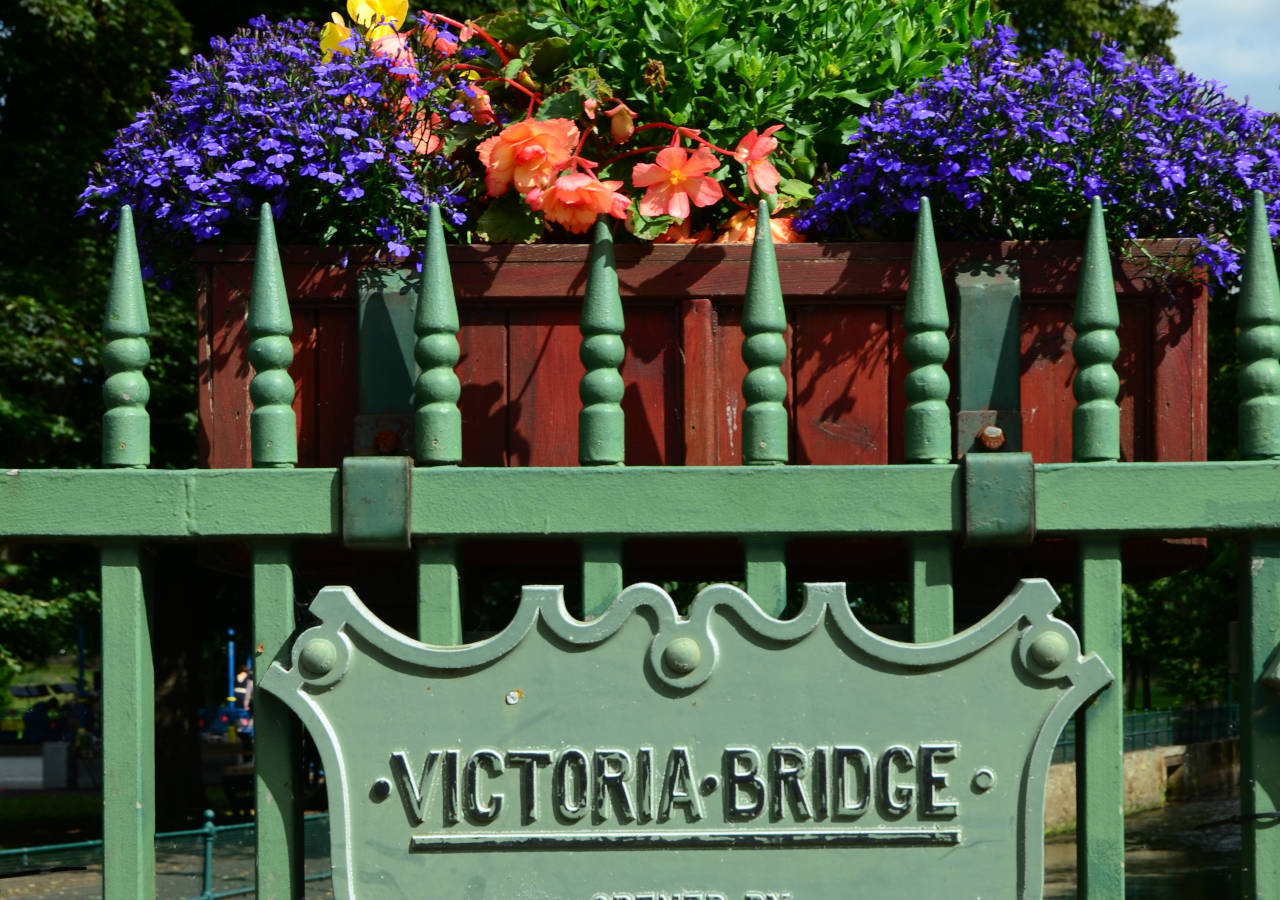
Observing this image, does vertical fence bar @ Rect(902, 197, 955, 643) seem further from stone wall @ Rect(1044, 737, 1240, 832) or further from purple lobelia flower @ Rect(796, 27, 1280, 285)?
stone wall @ Rect(1044, 737, 1240, 832)

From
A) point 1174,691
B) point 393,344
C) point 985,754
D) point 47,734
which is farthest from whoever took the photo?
point 47,734

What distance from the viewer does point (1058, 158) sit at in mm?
2717

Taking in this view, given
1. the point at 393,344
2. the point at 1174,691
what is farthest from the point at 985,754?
the point at 1174,691

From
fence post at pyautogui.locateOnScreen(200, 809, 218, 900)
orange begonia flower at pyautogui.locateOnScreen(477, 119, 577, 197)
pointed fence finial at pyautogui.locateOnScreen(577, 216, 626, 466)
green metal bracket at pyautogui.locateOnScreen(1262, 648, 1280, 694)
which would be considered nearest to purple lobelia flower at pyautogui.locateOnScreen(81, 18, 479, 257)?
orange begonia flower at pyautogui.locateOnScreen(477, 119, 577, 197)

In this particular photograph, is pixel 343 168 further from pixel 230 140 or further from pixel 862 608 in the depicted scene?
pixel 862 608

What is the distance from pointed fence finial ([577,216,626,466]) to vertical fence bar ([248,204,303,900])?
522mm

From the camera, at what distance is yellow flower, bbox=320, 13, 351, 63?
2.89 metres

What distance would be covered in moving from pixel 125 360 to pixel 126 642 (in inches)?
19.8

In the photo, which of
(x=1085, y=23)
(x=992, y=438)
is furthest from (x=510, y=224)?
(x=1085, y=23)

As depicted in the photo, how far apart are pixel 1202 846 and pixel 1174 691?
26.5ft

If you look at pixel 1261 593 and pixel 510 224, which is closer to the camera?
pixel 1261 593

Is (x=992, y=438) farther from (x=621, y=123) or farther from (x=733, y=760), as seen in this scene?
(x=621, y=123)

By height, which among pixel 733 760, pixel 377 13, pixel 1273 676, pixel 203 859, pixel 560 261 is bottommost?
pixel 203 859

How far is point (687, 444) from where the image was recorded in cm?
271
